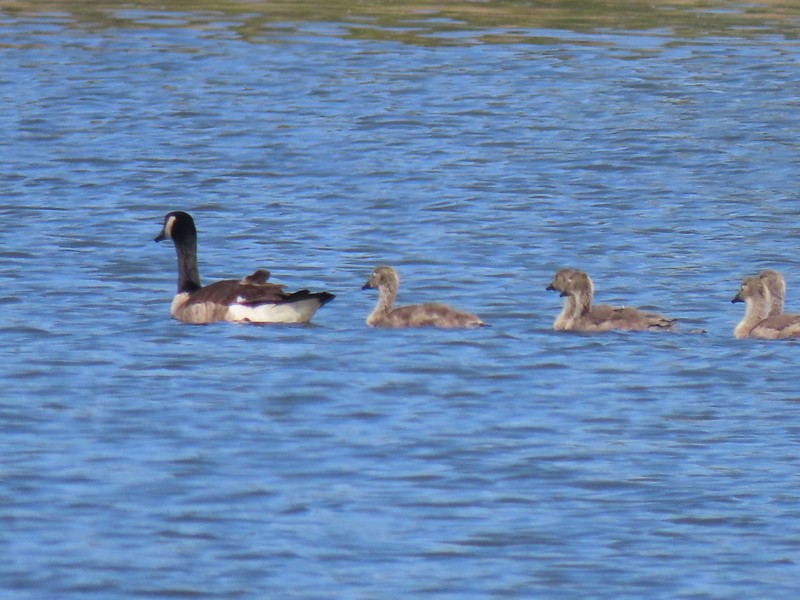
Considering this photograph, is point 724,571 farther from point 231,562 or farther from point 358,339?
point 358,339

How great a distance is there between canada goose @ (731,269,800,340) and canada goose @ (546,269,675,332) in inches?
27.3

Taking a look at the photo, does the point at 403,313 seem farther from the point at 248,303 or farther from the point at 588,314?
the point at 588,314

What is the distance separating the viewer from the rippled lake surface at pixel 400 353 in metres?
10.0

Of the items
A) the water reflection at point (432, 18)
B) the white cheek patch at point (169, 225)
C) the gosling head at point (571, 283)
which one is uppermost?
the white cheek patch at point (169, 225)

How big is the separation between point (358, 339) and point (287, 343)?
0.62 m

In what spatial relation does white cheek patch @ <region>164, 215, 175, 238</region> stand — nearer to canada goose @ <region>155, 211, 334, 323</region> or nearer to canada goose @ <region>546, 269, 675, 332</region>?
canada goose @ <region>155, 211, 334, 323</region>

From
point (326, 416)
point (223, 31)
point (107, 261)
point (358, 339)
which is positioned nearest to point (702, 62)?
point (223, 31)

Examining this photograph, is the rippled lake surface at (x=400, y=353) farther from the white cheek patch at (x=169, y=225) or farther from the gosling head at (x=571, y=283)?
the white cheek patch at (x=169, y=225)

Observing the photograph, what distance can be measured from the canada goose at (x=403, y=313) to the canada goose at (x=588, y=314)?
0.72 metres

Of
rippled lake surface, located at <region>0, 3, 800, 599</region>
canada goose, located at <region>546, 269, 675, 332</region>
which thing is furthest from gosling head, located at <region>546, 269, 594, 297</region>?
rippled lake surface, located at <region>0, 3, 800, 599</region>

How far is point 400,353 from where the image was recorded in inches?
589

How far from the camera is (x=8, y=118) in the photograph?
28.7 metres

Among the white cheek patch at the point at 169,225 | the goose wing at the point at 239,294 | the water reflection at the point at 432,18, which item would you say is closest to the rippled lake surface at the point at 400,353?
the goose wing at the point at 239,294

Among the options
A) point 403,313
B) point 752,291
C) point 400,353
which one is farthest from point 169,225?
point 752,291
